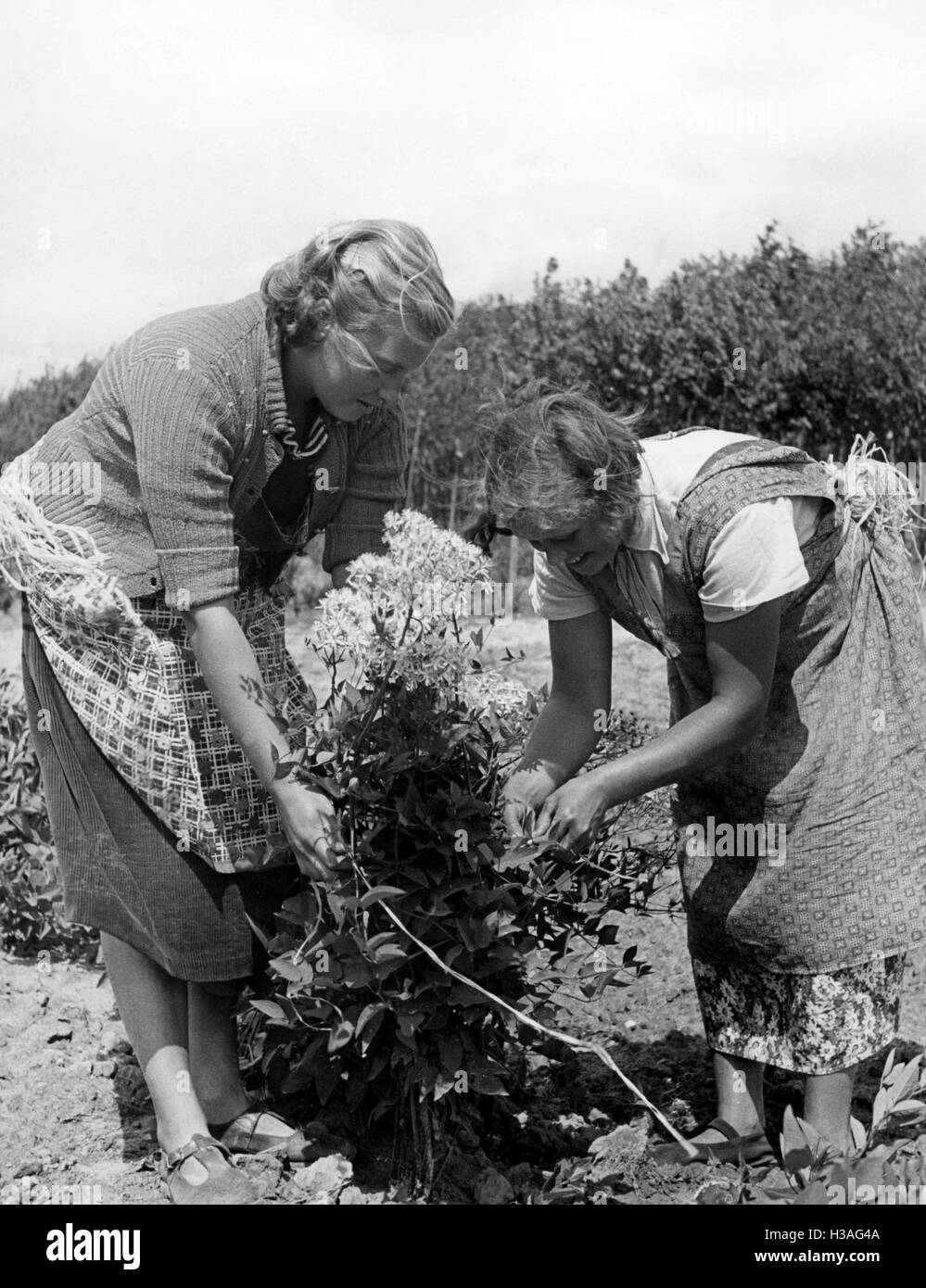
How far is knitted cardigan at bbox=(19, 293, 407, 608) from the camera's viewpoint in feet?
6.82

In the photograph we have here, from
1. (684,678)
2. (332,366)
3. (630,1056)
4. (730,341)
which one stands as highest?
(730,341)

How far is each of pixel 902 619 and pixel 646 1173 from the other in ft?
3.71

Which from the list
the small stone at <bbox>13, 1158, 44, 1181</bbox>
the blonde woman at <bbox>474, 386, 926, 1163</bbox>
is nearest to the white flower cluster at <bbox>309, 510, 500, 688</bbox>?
the blonde woman at <bbox>474, 386, 926, 1163</bbox>

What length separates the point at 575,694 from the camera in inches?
98.7

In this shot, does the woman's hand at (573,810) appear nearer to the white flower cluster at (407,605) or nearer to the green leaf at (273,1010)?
the white flower cluster at (407,605)

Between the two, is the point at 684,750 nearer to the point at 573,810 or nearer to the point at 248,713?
the point at 573,810

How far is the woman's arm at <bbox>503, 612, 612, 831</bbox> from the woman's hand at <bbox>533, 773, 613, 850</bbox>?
230 millimetres

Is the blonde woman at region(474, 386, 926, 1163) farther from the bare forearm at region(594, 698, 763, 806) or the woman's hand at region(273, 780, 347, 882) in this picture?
the woman's hand at region(273, 780, 347, 882)

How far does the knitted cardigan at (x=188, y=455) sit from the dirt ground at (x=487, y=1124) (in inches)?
19.2

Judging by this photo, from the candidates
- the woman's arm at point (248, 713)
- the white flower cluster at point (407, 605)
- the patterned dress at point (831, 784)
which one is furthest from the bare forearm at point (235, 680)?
the patterned dress at point (831, 784)
